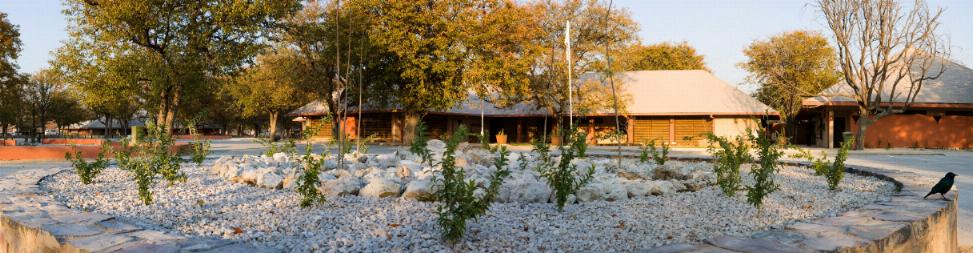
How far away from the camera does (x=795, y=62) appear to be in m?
35.5

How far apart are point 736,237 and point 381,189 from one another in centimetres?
317

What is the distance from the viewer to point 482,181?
18.9 ft

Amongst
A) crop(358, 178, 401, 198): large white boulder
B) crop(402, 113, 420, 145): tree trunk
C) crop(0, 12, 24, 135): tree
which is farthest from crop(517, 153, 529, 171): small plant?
crop(0, 12, 24, 135): tree

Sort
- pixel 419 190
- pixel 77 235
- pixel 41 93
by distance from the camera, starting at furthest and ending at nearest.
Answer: pixel 41 93 → pixel 419 190 → pixel 77 235

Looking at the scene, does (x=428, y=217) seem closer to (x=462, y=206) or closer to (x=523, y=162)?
(x=462, y=206)

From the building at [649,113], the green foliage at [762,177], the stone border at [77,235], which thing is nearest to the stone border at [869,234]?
the green foliage at [762,177]

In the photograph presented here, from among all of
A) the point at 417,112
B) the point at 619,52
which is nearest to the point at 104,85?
the point at 417,112

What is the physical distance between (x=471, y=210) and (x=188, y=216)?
229 cm

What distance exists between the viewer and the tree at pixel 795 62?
116ft

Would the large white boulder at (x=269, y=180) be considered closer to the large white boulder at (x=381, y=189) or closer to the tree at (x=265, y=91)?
the large white boulder at (x=381, y=189)

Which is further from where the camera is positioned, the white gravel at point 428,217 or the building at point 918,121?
the building at point 918,121

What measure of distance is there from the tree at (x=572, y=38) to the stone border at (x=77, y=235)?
23474mm

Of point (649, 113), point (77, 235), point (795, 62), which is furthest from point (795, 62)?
point (77, 235)

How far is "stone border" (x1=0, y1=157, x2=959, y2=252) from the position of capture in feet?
9.83
